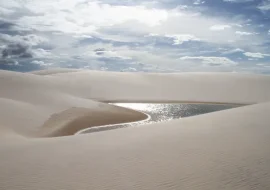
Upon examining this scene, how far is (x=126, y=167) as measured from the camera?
6273 mm

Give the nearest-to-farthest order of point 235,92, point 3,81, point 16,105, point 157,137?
point 157,137
point 16,105
point 3,81
point 235,92

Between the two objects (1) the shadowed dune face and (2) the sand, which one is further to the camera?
(1) the shadowed dune face

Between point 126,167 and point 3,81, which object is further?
point 3,81

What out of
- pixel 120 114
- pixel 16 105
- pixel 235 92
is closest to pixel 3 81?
pixel 16 105

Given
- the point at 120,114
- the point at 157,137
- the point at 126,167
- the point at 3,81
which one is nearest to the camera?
the point at 126,167

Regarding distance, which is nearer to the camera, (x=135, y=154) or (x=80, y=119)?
(x=135, y=154)

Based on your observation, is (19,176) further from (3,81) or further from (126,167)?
(3,81)

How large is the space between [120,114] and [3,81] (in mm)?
11817

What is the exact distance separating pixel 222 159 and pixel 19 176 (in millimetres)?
4773

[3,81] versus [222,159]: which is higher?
[3,81]

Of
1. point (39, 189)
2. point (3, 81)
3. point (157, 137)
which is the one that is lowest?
point (39, 189)

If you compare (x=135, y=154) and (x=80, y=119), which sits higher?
(x=80, y=119)

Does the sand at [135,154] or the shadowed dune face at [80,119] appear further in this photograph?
the shadowed dune face at [80,119]

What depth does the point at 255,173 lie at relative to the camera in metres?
5.96
